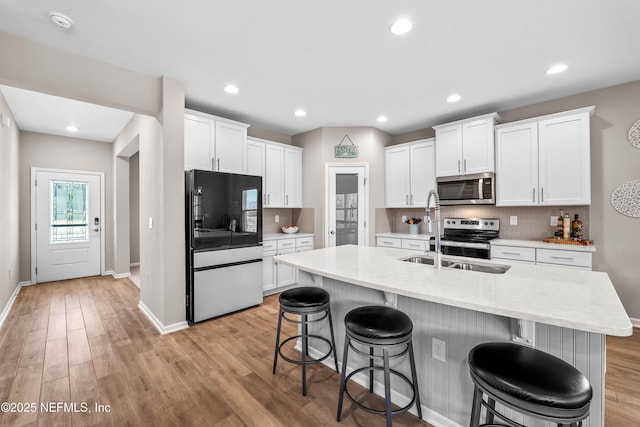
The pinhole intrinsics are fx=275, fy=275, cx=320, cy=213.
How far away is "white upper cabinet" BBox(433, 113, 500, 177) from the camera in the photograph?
3.70 m

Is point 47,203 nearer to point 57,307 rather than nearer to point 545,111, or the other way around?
point 57,307

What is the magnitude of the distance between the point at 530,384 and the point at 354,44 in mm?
2495

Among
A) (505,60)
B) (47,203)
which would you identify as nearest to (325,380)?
(505,60)

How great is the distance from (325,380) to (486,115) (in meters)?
3.71

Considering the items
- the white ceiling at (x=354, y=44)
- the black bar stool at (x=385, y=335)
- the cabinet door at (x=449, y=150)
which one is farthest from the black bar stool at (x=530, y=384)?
the cabinet door at (x=449, y=150)

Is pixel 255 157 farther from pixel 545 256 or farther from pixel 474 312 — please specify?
pixel 545 256

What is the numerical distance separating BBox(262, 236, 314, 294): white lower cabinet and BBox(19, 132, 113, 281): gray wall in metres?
3.82

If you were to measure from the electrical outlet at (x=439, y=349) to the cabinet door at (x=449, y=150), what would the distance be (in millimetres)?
2934

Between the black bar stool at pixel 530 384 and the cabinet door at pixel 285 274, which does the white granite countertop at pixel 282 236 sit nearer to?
the cabinet door at pixel 285 274

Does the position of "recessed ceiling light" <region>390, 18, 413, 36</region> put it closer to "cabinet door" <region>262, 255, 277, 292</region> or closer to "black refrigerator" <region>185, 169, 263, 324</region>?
"black refrigerator" <region>185, 169, 263, 324</region>

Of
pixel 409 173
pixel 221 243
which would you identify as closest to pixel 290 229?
pixel 221 243

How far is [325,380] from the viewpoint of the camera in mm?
2119

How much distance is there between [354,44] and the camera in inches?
91.8

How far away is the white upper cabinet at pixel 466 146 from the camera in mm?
3695
